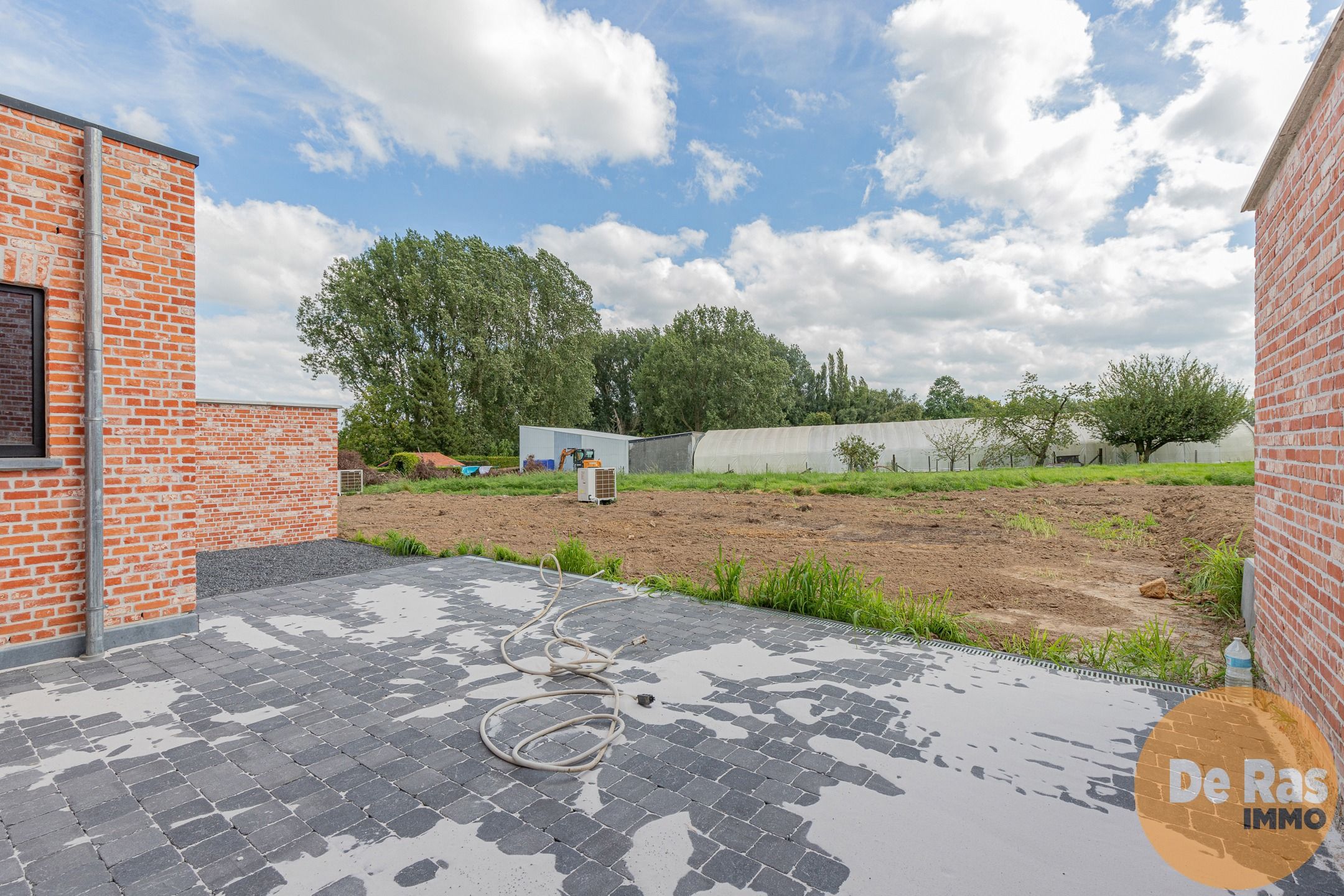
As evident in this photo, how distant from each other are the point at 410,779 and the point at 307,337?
1286 inches

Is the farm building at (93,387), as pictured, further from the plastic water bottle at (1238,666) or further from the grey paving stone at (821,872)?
the plastic water bottle at (1238,666)

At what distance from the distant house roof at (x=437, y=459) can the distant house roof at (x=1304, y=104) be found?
1043 inches

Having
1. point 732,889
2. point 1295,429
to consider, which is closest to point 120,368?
point 732,889

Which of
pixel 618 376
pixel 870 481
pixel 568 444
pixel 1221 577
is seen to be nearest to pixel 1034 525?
pixel 1221 577

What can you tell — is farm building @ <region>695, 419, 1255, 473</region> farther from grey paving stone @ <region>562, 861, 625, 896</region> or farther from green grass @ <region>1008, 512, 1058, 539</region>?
grey paving stone @ <region>562, 861, 625, 896</region>

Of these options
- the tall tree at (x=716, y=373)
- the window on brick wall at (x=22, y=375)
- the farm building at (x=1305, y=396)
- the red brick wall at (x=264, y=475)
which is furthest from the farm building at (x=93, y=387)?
the tall tree at (x=716, y=373)

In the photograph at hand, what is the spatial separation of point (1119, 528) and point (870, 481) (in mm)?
8451

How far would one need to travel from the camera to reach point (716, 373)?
130 feet

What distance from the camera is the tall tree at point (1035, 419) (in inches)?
936

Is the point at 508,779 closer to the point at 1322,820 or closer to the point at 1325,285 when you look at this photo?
the point at 1322,820

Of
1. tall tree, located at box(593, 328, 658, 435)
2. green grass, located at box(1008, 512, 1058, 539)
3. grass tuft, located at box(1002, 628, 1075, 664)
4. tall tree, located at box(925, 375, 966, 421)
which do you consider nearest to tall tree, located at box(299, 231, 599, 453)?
tall tree, located at box(593, 328, 658, 435)

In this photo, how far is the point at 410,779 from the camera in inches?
95.0

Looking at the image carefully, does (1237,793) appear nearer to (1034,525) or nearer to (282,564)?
(282,564)

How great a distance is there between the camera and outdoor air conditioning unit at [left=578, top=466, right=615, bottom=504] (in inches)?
583
